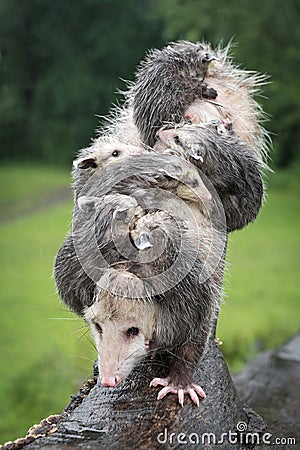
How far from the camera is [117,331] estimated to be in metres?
1.98

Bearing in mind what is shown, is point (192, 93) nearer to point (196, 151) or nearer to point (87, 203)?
point (196, 151)

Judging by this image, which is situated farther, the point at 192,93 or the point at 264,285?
the point at 264,285

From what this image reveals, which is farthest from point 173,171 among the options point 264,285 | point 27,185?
point 27,185

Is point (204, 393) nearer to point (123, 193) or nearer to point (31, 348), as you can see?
point (123, 193)

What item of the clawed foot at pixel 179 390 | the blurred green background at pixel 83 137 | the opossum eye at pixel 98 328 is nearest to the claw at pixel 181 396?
the clawed foot at pixel 179 390

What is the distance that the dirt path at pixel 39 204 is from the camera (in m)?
12.8

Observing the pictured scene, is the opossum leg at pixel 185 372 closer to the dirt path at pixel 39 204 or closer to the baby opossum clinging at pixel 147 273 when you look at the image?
the baby opossum clinging at pixel 147 273

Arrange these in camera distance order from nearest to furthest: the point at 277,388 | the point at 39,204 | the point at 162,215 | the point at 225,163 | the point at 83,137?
the point at 162,215, the point at 225,163, the point at 277,388, the point at 39,204, the point at 83,137

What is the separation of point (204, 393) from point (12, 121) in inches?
505

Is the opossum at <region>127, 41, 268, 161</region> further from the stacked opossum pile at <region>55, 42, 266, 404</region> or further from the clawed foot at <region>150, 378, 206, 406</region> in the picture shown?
the clawed foot at <region>150, 378, 206, 406</region>

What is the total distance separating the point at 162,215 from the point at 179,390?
63 cm

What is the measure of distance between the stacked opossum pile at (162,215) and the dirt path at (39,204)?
9.79 m

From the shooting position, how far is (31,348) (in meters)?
7.09

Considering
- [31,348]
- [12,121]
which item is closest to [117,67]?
[12,121]
